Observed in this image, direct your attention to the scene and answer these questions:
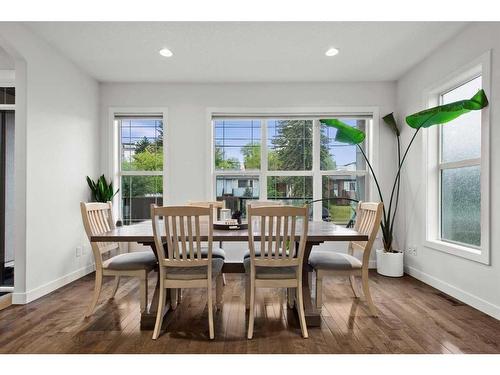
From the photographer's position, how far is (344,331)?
2328 millimetres

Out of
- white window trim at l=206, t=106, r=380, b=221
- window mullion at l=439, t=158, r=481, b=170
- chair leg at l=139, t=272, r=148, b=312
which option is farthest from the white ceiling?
chair leg at l=139, t=272, r=148, b=312

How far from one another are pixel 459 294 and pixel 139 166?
429cm

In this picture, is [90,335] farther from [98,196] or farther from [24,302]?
[98,196]

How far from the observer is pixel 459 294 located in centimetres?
301

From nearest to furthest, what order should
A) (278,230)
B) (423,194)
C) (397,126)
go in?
(278,230), (423,194), (397,126)

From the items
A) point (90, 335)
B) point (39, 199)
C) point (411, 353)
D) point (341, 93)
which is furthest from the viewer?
point (341, 93)

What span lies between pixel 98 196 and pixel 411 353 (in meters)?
3.88

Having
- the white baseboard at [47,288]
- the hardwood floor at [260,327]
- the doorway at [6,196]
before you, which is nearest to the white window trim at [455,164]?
the hardwood floor at [260,327]

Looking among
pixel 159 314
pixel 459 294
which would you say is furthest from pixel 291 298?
pixel 459 294

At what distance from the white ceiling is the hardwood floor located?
2.68 meters

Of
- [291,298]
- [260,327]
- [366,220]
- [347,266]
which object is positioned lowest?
[260,327]

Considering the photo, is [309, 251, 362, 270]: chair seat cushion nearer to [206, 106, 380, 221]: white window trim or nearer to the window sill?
the window sill

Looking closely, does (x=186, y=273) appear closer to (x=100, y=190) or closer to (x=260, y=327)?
(x=260, y=327)
